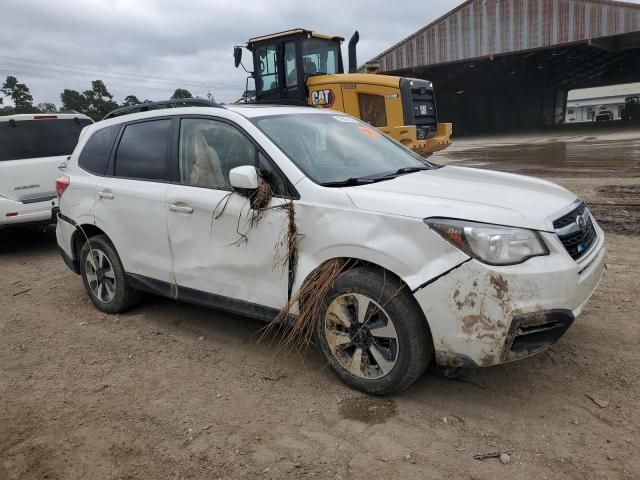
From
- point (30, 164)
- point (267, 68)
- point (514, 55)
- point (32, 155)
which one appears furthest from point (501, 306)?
point (514, 55)

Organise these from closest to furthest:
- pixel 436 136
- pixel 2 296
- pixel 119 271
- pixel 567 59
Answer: pixel 119 271 < pixel 2 296 < pixel 436 136 < pixel 567 59

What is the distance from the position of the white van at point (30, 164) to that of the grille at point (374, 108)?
5753 mm

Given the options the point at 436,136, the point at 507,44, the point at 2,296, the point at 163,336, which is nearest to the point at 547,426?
the point at 163,336

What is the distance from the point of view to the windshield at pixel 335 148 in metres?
3.75

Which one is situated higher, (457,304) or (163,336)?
(457,304)

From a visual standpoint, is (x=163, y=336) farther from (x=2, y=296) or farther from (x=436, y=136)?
(x=436, y=136)

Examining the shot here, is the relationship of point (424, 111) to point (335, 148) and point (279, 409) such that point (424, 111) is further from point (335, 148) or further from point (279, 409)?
point (279, 409)

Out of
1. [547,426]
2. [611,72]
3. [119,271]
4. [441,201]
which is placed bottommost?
[547,426]

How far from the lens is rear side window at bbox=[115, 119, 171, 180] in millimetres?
4453

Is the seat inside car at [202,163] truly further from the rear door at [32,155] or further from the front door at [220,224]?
the rear door at [32,155]

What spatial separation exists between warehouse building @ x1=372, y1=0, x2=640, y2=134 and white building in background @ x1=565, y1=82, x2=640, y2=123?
39580 millimetres

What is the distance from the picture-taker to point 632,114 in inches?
1800

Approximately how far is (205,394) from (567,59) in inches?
1541

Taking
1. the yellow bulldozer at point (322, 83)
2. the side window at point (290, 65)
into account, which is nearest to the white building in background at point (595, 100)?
the yellow bulldozer at point (322, 83)
